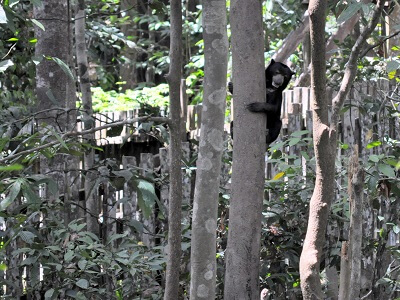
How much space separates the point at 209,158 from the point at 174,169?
0.23 m

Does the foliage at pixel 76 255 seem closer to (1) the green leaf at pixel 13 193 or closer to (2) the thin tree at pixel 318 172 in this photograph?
(1) the green leaf at pixel 13 193

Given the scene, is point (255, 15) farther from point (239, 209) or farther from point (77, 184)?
point (77, 184)

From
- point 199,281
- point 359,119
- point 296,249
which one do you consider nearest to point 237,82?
point 199,281

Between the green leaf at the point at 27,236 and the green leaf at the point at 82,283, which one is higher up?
the green leaf at the point at 27,236

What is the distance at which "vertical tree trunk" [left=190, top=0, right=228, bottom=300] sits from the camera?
327 centimetres

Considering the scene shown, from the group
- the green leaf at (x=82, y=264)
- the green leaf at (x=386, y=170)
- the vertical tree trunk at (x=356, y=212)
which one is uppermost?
the green leaf at (x=386, y=170)

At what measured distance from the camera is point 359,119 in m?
5.85

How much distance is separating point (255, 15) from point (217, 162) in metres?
0.72

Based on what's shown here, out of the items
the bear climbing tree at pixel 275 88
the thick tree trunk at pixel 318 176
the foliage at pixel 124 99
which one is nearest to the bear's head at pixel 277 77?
the bear climbing tree at pixel 275 88

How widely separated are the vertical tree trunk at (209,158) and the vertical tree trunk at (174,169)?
0.15 meters

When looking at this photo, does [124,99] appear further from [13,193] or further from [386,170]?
[13,193]

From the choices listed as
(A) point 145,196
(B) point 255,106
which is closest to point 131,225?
(A) point 145,196

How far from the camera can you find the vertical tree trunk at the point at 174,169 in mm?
3418

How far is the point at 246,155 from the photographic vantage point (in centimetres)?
312
